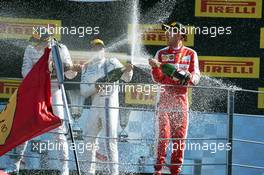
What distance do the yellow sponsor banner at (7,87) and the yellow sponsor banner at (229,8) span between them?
1820 millimetres

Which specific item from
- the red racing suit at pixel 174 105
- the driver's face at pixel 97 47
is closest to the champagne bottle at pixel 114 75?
the driver's face at pixel 97 47

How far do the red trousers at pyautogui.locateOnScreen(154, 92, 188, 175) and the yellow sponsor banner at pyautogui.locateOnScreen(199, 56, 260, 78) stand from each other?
3.65ft

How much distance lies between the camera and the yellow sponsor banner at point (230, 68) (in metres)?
9.13

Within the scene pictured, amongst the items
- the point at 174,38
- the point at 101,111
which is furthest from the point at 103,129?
the point at 174,38

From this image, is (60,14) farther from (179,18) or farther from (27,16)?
(179,18)

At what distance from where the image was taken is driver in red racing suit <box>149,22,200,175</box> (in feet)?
25.8

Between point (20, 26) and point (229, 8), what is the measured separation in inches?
77.1

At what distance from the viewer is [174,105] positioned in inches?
318

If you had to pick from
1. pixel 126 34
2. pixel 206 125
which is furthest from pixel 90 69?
pixel 206 125

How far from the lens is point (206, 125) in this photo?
897 cm

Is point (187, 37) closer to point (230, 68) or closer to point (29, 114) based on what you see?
point (230, 68)

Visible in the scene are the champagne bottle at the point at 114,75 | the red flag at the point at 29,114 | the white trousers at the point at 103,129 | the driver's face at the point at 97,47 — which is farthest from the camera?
the driver's face at the point at 97,47

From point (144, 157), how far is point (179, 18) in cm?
134

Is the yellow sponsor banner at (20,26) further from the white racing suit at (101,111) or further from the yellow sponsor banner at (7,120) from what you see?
→ the yellow sponsor banner at (7,120)
